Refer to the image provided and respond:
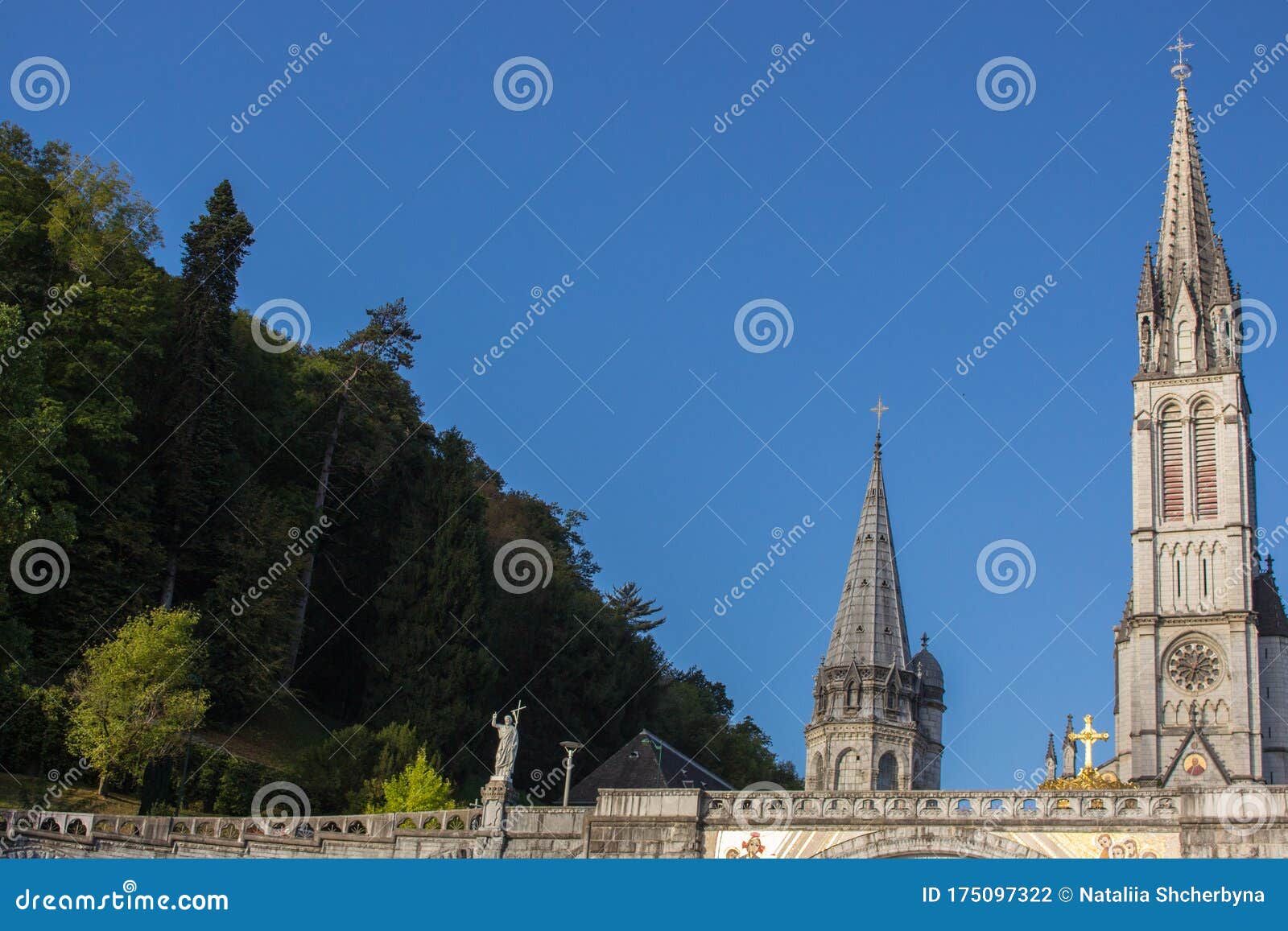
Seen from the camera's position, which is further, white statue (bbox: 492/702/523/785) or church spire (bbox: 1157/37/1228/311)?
church spire (bbox: 1157/37/1228/311)

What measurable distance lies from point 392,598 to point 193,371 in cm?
997

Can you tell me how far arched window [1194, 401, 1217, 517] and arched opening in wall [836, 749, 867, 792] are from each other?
74.6 ft

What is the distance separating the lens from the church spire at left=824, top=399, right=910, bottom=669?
70.5 meters

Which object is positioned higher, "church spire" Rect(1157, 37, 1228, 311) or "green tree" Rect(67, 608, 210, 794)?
"church spire" Rect(1157, 37, 1228, 311)

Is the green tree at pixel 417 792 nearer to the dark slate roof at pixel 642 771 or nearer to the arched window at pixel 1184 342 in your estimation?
the dark slate roof at pixel 642 771

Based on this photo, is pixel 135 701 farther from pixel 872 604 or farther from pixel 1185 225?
pixel 1185 225

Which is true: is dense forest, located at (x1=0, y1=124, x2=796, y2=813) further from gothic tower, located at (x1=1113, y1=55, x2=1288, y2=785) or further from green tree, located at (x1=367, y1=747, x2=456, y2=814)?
gothic tower, located at (x1=1113, y1=55, x2=1288, y2=785)

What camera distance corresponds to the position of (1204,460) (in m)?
77.6

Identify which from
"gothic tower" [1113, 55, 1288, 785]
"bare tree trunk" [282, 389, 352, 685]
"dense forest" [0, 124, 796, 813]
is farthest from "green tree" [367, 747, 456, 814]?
"gothic tower" [1113, 55, 1288, 785]

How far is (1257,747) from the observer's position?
70562 mm

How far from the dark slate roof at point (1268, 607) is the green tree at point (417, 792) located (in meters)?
47.9

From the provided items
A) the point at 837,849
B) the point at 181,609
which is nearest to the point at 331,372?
the point at 181,609

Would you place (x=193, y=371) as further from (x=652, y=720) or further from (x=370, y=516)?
(x=652, y=720)

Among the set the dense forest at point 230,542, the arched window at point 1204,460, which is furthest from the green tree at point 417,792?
the arched window at point 1204,460
